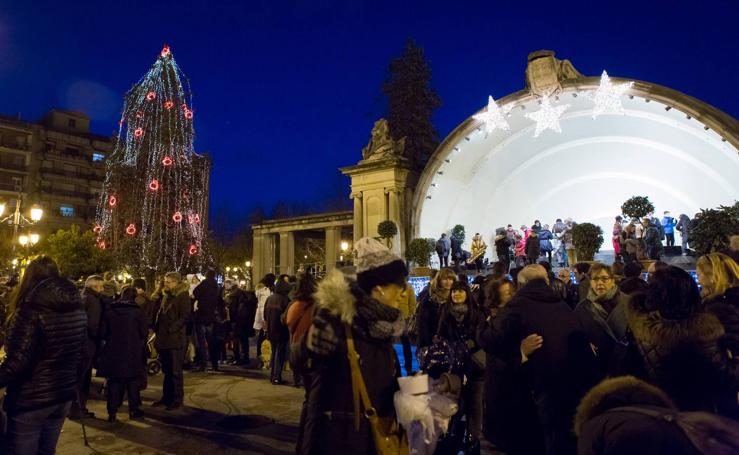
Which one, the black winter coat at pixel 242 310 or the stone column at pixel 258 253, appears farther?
the stone column at pixel 258 253

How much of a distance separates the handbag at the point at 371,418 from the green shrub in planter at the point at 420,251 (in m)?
17.4

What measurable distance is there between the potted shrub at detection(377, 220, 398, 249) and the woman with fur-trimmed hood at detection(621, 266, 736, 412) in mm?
17710

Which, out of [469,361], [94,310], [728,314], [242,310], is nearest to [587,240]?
[242,310]

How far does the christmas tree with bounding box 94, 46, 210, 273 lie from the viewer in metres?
22.8

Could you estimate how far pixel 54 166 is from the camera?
55.9 m

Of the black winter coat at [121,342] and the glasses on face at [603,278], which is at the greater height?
the glasses on face at [603,278]

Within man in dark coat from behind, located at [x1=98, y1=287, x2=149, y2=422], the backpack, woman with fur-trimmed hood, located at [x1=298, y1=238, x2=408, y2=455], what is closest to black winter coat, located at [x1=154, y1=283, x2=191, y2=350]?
man in dark coat from behind, located at [x1=98, y1=287, x2=149, y2=422]

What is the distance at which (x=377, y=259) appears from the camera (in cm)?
246

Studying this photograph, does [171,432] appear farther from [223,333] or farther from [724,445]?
[724,445]

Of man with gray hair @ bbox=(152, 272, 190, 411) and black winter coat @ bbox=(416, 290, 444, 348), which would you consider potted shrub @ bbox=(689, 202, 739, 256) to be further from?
man with gray hair @ bbox=(152, 272, 190, 411)

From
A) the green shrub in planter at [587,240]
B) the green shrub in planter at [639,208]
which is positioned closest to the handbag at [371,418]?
the green shrub in planter at [587,240]

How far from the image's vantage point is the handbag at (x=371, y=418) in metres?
2.22

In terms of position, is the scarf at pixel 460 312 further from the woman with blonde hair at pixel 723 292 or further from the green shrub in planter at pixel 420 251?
the green shrub in planter at pixel 420 251

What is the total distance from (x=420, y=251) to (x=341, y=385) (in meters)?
17.5
